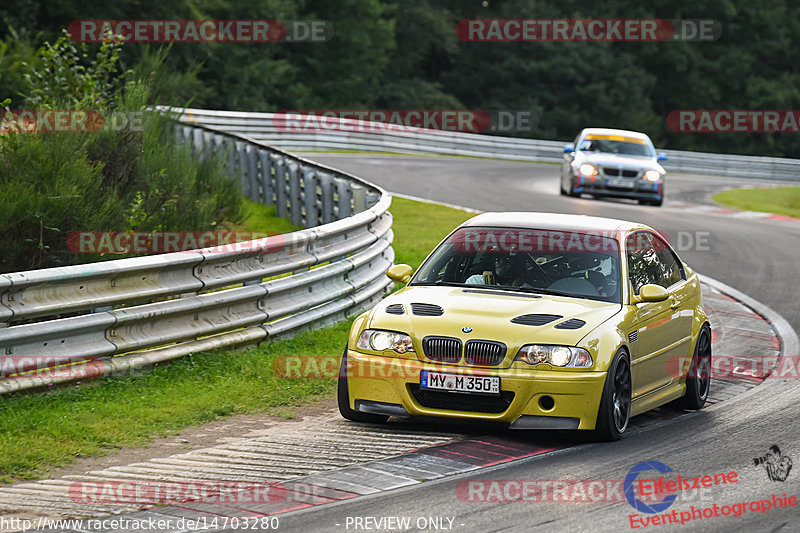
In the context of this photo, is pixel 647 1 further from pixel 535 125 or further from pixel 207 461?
pixel 207 461

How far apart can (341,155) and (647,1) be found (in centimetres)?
3622

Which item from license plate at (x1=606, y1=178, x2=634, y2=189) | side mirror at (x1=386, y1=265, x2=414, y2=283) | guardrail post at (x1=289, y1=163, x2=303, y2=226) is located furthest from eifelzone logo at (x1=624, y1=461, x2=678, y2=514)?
license plate at (x1=606, y1=178, x2=634, y2=189)

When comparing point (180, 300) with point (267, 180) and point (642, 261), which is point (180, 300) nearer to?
point (642, 261)

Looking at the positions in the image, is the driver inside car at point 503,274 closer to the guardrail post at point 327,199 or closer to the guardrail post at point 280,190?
the guardrail post at point 327,199

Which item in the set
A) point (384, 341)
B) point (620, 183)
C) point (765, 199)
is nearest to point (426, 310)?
point (384, 341)

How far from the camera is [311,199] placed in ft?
60.2

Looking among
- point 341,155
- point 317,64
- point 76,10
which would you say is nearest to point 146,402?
point 341,155

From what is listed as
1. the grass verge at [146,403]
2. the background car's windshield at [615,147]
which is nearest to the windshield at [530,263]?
the grass verge at [146,403]

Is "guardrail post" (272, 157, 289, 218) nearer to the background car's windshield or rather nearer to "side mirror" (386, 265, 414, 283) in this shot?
the background car's windshield

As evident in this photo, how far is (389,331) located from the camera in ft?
27.8

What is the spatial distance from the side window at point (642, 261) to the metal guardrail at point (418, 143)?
20.9 meters

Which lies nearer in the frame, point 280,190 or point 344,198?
point 344,198

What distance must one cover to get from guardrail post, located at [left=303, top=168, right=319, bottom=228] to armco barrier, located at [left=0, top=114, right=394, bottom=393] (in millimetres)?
3816

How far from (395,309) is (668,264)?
276cm
